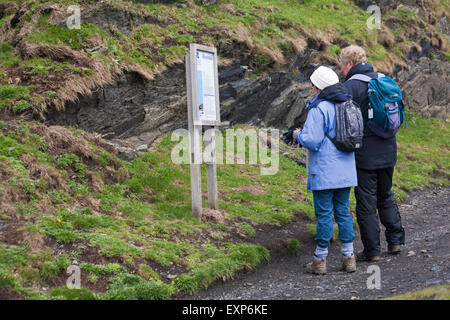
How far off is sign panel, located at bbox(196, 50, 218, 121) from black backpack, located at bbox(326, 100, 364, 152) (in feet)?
9.36

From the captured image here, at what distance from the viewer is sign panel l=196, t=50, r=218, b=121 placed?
885 centimetres

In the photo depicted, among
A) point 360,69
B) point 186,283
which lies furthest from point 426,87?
point 186,283

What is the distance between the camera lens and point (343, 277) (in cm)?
681

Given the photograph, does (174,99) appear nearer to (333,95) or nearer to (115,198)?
(115,198)

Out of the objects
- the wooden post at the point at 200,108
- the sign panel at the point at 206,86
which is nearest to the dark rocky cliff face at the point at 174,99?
the wooden post at the point at 200,108

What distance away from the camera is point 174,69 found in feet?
43.8

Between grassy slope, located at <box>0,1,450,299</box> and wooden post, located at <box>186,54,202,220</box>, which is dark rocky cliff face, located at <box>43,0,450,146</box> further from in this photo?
wooden post, located at <box>186,54,202,220</box>

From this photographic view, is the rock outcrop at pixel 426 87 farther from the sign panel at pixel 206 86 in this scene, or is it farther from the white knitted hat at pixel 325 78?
the white knitted hat at pixel 325 78

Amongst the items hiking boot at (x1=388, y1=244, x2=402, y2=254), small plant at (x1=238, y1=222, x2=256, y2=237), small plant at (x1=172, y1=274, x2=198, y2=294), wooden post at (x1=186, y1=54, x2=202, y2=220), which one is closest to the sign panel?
wooden post at (x1=186, y1=54, x2=202, y2=220)

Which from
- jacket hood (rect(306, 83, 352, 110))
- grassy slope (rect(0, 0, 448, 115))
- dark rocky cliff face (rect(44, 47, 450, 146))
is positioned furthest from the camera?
dark rocky cliff face (rect(44, 47, 450, 146))

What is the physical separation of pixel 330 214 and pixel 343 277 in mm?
909

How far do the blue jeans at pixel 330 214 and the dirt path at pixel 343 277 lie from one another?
1.84 feet

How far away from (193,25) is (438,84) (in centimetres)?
1460

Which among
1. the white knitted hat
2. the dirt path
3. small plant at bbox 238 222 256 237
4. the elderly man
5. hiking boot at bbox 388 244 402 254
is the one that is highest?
the white knitted hat
